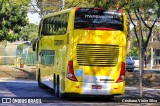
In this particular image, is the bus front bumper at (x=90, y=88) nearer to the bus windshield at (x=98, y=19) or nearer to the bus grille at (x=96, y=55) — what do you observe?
the bus grille at (x=96, y=55)

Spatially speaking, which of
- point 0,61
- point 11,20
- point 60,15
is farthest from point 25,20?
point 60,15

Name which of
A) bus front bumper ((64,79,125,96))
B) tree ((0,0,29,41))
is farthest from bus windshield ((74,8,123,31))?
tree ((0,0,29,41))

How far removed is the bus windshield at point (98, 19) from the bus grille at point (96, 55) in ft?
2.56

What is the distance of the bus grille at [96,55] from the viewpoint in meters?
19.7

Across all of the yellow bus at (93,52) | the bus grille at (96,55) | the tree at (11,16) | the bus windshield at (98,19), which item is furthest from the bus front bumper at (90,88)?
the tree at (11,16)

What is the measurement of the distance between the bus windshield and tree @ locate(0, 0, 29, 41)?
28.4 metres

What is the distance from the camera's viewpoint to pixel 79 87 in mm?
19531

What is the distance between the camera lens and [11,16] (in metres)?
48.3

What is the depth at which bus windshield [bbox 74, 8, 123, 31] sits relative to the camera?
19859 millimetres

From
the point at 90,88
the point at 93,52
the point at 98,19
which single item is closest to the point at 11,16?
A: the point at 98,19

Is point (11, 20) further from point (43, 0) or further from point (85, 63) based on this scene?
point (85, 63)

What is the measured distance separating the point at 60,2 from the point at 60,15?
26848 mm

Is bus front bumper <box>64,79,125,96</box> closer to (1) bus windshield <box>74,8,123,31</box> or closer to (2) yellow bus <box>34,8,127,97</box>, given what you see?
(2) yellow bus <box>34,8,127,97</box>

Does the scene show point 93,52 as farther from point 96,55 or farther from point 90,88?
point 90,88
